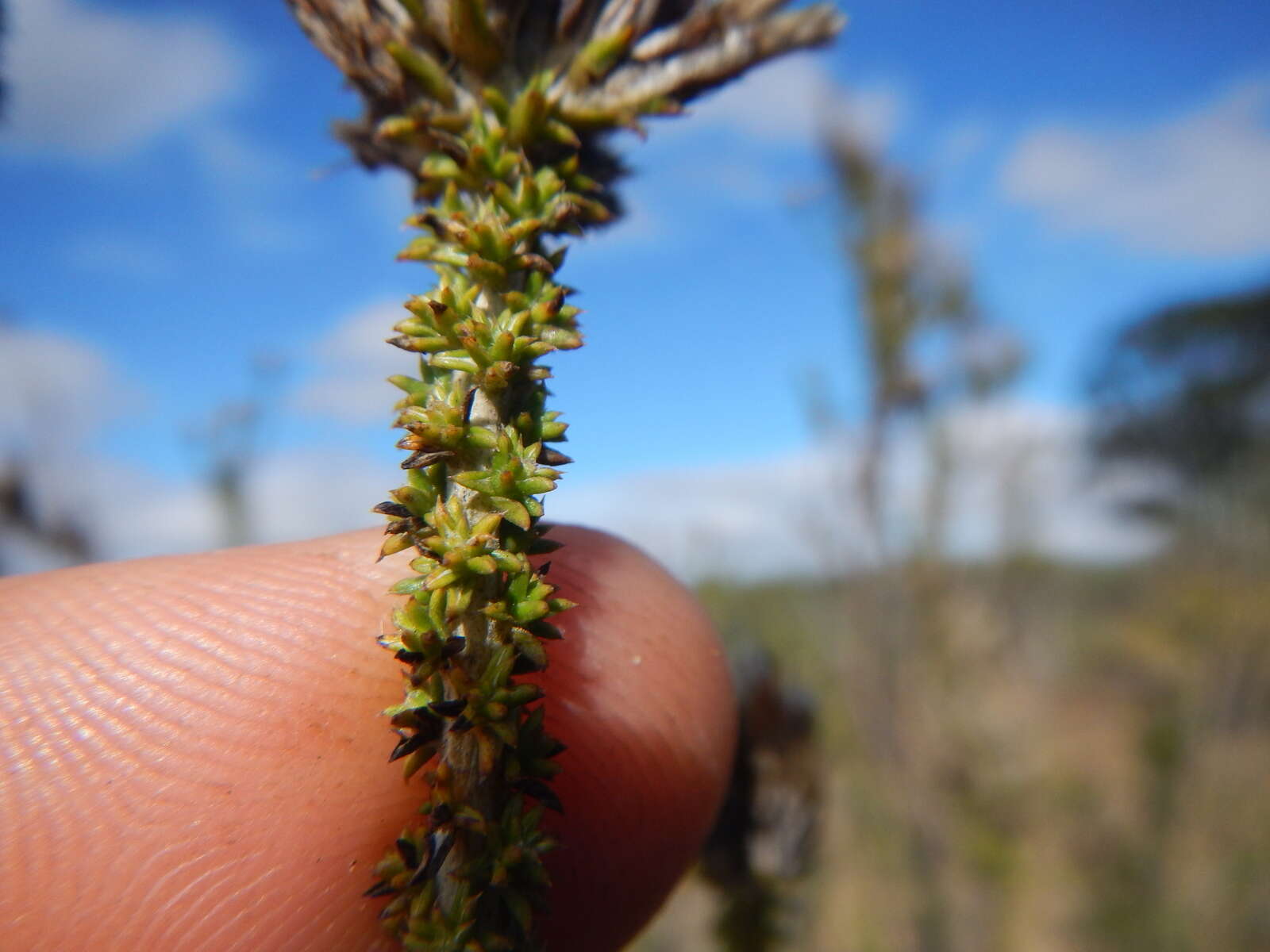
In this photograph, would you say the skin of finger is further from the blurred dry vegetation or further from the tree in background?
the tree in background

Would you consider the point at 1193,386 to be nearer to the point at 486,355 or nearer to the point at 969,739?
the point at 969,739

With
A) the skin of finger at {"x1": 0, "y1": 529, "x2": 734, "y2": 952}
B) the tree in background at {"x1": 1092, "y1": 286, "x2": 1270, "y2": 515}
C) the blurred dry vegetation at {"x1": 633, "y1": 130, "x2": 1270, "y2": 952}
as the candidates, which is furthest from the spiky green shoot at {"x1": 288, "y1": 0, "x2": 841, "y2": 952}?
the tree in background at {"x1": 1092, "y1": 286, "x2": 1270, "y2": 515}

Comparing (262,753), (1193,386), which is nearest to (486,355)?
(262,753)

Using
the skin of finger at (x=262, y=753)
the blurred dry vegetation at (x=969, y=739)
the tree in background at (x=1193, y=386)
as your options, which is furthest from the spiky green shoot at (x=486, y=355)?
the tree in background at (x=1193, y=386)

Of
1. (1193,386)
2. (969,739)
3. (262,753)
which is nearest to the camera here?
(262,753)

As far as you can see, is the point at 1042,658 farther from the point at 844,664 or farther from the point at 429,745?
the point at 429,745

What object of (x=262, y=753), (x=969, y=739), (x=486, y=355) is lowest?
(x=969, y=739)

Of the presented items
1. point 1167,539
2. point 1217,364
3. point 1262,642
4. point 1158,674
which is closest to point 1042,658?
point 1262,642

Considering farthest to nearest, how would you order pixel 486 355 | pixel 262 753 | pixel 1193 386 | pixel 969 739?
1. pixel 1193 386
2. pixel 969 739
3. pixel 262 753
4. pixel 486 355
